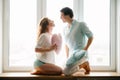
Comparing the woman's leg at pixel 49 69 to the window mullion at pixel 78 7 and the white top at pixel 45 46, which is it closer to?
the white top at pixel 45 46

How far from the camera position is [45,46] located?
310cm

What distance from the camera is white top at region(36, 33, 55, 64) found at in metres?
3.09

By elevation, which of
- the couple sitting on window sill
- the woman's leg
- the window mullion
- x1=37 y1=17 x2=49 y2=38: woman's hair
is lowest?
the woman's leg

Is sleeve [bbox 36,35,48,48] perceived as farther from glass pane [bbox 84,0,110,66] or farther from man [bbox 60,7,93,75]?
glass pane [bbox 84,0,110,66]

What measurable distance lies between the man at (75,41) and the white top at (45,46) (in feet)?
→ 0.75

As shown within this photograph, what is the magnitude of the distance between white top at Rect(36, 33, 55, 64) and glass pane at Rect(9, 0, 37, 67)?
42 centimetres

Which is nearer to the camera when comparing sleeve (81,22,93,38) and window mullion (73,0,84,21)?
sleeve (81,22,93,38)

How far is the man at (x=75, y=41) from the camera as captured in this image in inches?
119

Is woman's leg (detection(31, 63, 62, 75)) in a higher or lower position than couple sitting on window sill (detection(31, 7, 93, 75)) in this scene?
lower

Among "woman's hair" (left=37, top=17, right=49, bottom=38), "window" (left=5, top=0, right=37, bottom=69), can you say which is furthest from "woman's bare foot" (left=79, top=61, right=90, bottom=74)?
"window" (left=5, top=0, right=37, bottom=69)

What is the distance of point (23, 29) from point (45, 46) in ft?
1.89

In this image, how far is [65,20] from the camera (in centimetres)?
320

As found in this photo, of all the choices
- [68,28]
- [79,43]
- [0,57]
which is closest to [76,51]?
[79,43]

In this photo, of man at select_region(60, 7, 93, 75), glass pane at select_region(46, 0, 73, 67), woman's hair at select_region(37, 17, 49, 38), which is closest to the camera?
man at select_region(60, 7, 93, 75)
